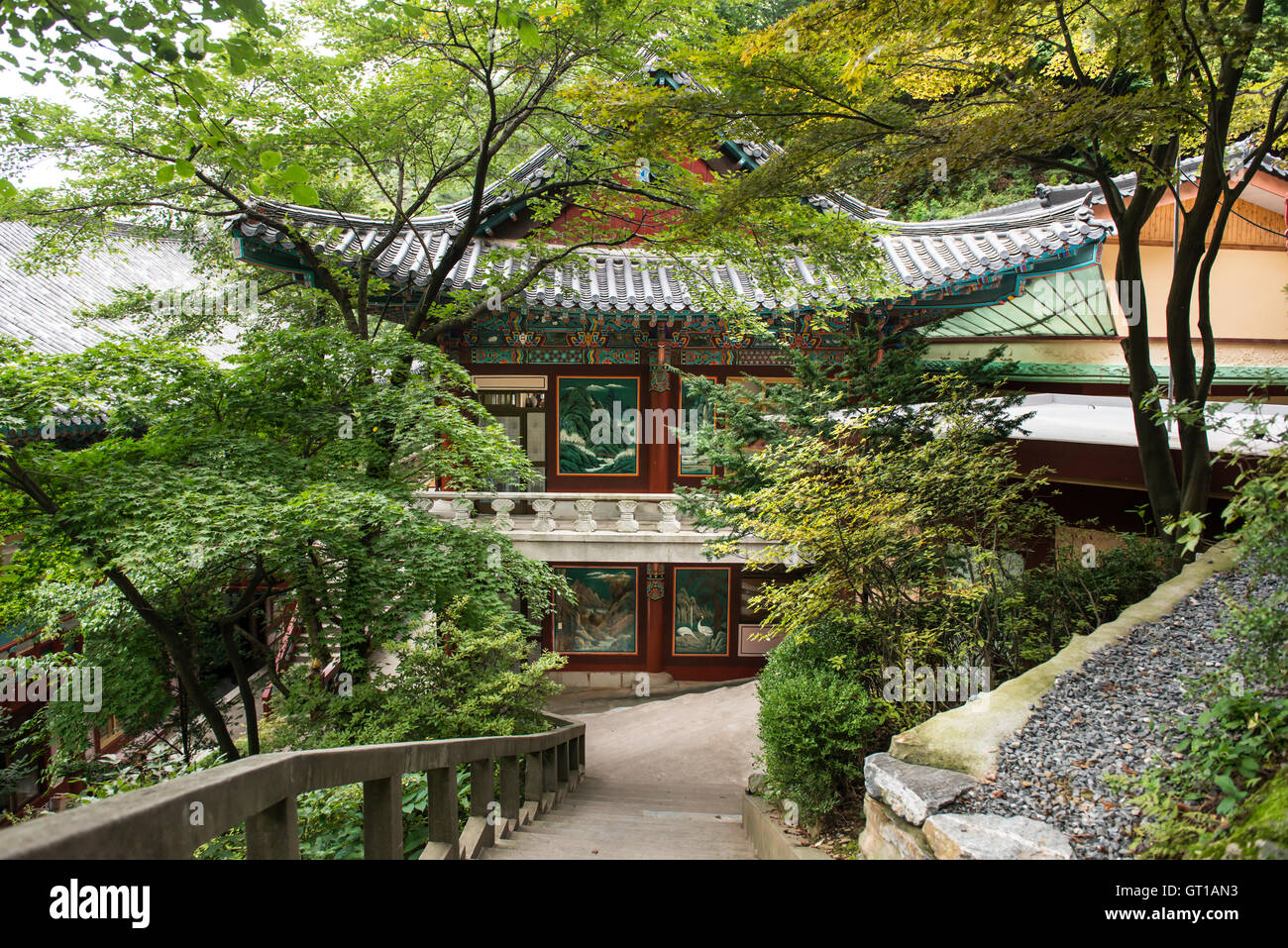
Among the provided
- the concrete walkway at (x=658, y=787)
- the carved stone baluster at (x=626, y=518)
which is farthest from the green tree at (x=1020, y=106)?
the carved stone baluster at (x=626, y=518)

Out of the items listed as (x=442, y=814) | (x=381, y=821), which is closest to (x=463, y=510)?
(x=442, y=814)

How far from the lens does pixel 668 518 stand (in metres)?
11.0

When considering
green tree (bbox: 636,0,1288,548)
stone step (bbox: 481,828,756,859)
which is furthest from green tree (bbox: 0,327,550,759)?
green tree (bbox: 636,0,1288,548)

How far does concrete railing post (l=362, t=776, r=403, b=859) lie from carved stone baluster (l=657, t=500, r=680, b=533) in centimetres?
822

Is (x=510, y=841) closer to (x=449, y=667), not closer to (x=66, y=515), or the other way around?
(x=449, y=667)

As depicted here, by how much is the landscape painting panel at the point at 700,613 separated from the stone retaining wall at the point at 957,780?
8306 mm

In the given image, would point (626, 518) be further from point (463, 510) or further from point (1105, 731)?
Answer: point (1105, 731)

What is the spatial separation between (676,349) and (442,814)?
362 inches

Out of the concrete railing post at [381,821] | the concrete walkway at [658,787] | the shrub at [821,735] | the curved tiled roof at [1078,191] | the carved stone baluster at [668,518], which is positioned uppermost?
the curved tiled roof at [1078,191]

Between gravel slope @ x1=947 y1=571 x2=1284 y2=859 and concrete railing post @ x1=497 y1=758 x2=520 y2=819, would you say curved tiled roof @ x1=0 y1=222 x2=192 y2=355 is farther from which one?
gravel slope @ x1=947 y1=571 x2=1284 y2=859

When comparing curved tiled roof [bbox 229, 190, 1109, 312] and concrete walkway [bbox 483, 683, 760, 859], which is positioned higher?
curved tiled roof [bbox 229, 190, 1109, 312]

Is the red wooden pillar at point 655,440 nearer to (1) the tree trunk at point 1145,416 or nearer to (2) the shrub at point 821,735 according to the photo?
(2) the shrub at point 821,735

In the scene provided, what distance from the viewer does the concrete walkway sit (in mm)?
5277

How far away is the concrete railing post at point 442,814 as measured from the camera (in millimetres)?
3497
